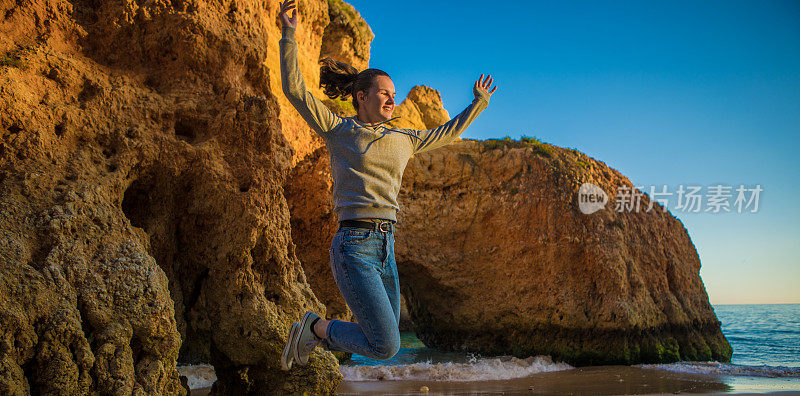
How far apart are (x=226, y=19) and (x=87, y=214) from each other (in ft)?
10.1

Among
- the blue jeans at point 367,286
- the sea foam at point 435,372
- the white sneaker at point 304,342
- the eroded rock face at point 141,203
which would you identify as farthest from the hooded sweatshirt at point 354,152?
the sea foam at point 435,372

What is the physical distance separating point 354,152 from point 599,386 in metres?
5.89

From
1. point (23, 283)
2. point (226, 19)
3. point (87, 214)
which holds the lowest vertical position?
point (23, 283)

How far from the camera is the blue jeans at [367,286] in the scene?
312cm

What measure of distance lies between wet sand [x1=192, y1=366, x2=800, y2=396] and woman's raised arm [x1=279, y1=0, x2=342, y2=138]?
419cm

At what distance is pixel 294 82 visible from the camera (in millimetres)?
3227

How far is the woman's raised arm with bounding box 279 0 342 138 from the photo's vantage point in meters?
3.23

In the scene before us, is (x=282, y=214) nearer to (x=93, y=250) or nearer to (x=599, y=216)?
(x=93, y=250)

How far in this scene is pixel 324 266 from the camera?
1038cm

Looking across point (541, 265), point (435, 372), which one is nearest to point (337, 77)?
point (435, 372)

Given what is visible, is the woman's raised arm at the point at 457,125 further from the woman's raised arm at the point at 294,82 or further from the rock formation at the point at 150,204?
the rock formation at the point at 150,204

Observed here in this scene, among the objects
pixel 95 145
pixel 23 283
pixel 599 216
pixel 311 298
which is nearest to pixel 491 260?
pixel 599 216

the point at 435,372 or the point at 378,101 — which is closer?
the point at 378,101

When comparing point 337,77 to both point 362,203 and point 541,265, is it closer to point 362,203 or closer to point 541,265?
point 362,203
